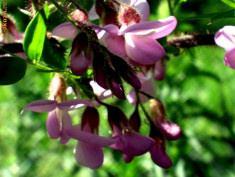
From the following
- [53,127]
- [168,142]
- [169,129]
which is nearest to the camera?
[53,127]

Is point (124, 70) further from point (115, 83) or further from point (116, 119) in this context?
point (116, 119)

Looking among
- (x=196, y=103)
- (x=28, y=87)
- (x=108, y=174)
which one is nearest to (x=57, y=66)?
(x=108, y=174)

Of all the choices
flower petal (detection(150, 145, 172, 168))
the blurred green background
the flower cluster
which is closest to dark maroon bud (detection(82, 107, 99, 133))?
the flower cluster

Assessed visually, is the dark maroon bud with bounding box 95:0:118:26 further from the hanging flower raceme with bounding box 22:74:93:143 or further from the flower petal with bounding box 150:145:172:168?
the flower petal with bounding box 150:145:172:168

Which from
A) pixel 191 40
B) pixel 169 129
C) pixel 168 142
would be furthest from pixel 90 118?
pixel 168 142

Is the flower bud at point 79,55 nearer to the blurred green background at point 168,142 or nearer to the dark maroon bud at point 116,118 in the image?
the dark maroon bud at point 116,118

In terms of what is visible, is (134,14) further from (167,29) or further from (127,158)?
(127,158)
